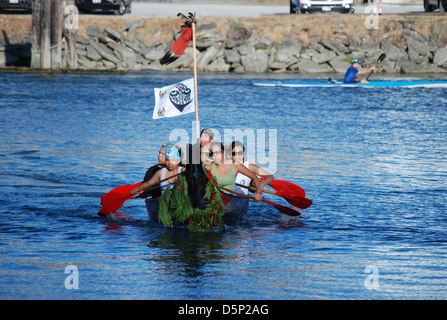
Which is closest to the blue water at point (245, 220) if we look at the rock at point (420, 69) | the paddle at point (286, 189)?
the paddle at point (286, 189)

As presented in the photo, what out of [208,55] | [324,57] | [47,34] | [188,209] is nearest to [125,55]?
[208,55]

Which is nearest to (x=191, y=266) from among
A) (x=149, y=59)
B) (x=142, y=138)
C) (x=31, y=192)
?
(x=31, y=192)

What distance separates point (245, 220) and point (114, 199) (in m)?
2.12

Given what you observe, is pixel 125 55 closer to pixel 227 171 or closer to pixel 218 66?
pixel 218 66

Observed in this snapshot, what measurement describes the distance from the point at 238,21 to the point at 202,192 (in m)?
26.7

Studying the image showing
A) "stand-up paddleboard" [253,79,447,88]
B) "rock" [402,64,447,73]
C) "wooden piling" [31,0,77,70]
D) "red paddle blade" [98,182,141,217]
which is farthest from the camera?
"rock" [402,64,447,73]

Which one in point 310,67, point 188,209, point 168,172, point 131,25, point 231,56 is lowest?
point 188,209

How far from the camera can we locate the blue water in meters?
8.57

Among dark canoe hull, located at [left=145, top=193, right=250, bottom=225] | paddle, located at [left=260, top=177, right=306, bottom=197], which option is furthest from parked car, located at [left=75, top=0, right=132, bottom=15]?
dark canoe hull, located at [left=145, top=193, right=250, bottom=225]

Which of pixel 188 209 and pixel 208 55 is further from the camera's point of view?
pixel 208 55

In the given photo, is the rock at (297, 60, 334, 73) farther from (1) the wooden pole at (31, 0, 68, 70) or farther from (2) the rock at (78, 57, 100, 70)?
(1) the wooden pole at (31, 0, 68, 70)

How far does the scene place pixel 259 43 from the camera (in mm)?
35719

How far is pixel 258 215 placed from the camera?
40.5 feet

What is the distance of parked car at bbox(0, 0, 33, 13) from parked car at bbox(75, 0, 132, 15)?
226cm
